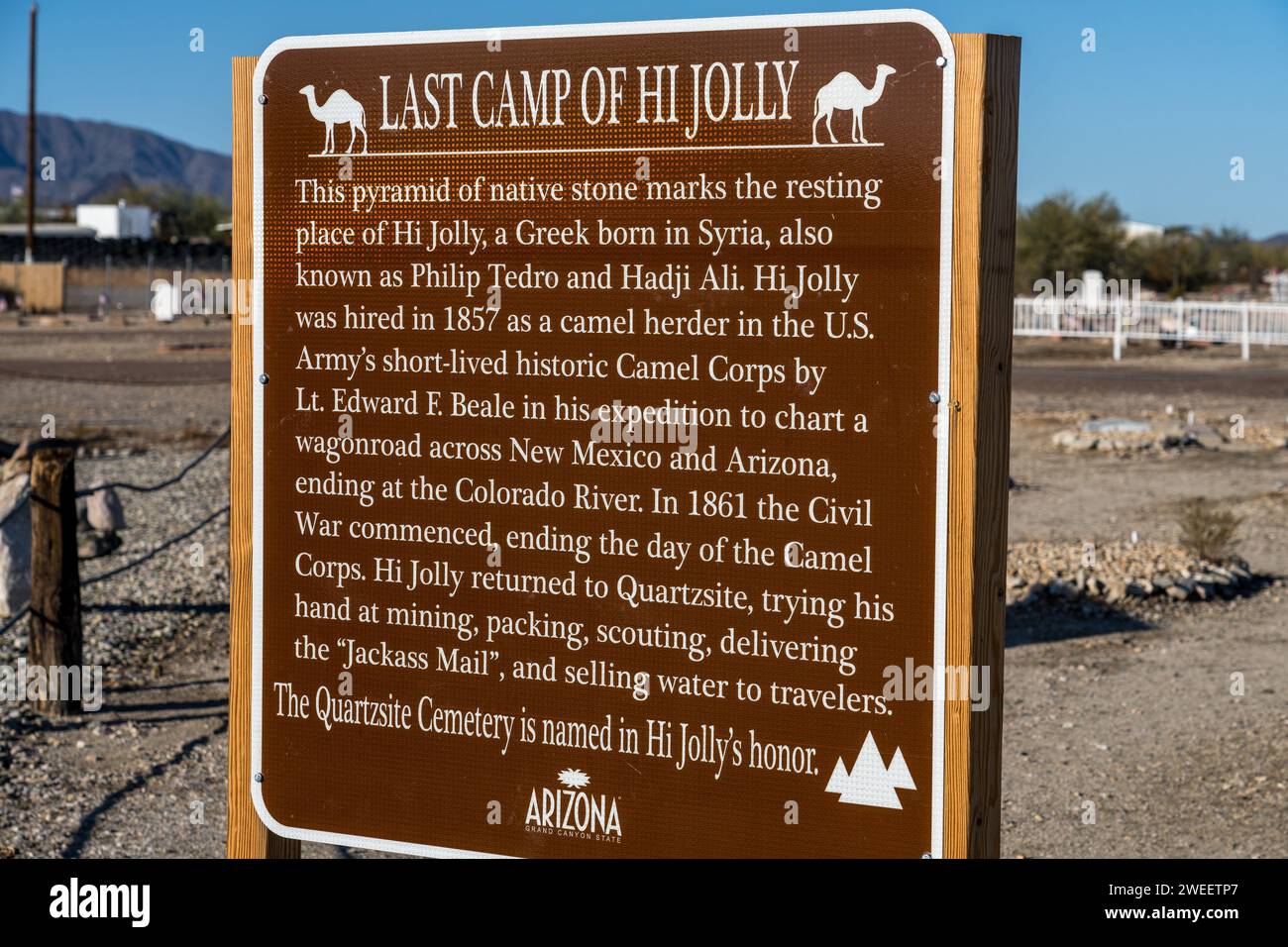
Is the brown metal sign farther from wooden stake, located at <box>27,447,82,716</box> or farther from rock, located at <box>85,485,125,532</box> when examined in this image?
rock, located at <box>85,485,125,532</box>

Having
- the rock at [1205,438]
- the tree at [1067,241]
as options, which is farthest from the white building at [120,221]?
the rock at [1205,438]

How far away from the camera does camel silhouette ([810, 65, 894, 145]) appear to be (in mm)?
2930

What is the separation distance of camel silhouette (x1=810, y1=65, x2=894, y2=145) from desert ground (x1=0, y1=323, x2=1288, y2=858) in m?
3.45

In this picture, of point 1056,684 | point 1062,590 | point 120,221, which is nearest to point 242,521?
point 1056,684

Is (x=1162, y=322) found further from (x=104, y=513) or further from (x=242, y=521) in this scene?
(x=242, y=521)

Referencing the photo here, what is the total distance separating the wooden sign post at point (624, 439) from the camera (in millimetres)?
2957

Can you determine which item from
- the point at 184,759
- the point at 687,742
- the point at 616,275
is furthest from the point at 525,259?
the point at 184,759

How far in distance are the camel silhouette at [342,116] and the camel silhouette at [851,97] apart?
3.45 ft

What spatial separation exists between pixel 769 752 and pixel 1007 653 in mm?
5600

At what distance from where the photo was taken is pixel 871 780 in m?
3.02

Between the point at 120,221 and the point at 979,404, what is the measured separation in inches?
2976

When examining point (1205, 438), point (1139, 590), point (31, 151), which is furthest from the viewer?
point (31, 151)

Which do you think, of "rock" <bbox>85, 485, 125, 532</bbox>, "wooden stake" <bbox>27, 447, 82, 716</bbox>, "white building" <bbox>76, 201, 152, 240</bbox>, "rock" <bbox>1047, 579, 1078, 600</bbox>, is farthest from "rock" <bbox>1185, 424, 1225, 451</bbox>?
"white building" <bbox>76, 201, 152, 240</bbox>
